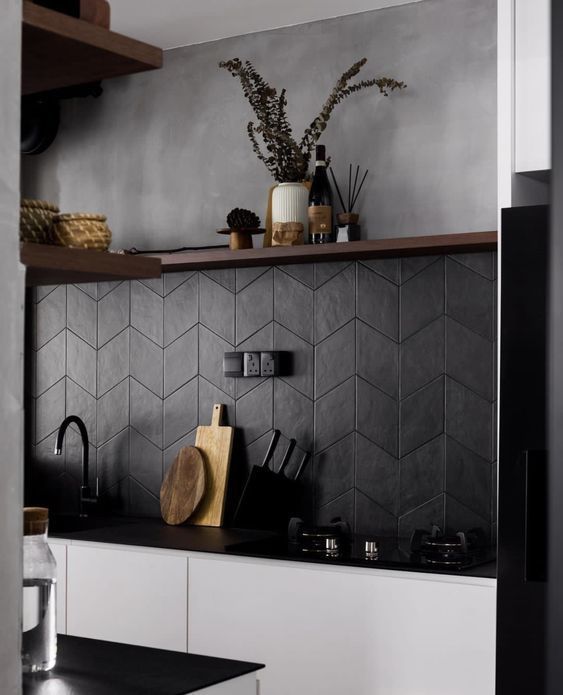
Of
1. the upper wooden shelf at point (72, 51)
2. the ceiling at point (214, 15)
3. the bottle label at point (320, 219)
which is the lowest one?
the upper wooden shelf at point (72, 51)

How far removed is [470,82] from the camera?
341cm

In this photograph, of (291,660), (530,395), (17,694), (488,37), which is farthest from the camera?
(488,37)

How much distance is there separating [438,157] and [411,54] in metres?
0.41

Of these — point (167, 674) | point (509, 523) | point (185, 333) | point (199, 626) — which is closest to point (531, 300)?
point (509, 523)

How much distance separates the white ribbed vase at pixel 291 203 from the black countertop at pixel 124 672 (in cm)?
201

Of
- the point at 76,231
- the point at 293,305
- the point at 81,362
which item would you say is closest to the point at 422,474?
the point at 293,305

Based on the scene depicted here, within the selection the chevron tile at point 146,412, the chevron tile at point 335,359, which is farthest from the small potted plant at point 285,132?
the chevron tile at point 146,412

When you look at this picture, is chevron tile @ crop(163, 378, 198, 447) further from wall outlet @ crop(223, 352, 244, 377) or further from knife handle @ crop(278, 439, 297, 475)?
knife handle @ crop(278, 439, 297, 475)

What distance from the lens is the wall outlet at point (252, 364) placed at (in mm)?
3709

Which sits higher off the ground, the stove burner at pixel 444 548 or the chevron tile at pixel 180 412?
the chevron tile at pixel 180 412

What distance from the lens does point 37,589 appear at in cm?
157

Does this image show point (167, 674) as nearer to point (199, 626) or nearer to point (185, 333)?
point (199, 626)

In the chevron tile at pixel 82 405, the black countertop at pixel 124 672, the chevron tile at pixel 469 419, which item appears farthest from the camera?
the chevron tile at pixel 82 405

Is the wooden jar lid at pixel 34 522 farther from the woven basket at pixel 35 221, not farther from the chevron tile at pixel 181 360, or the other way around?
the chevron tile at pixel 181 360
